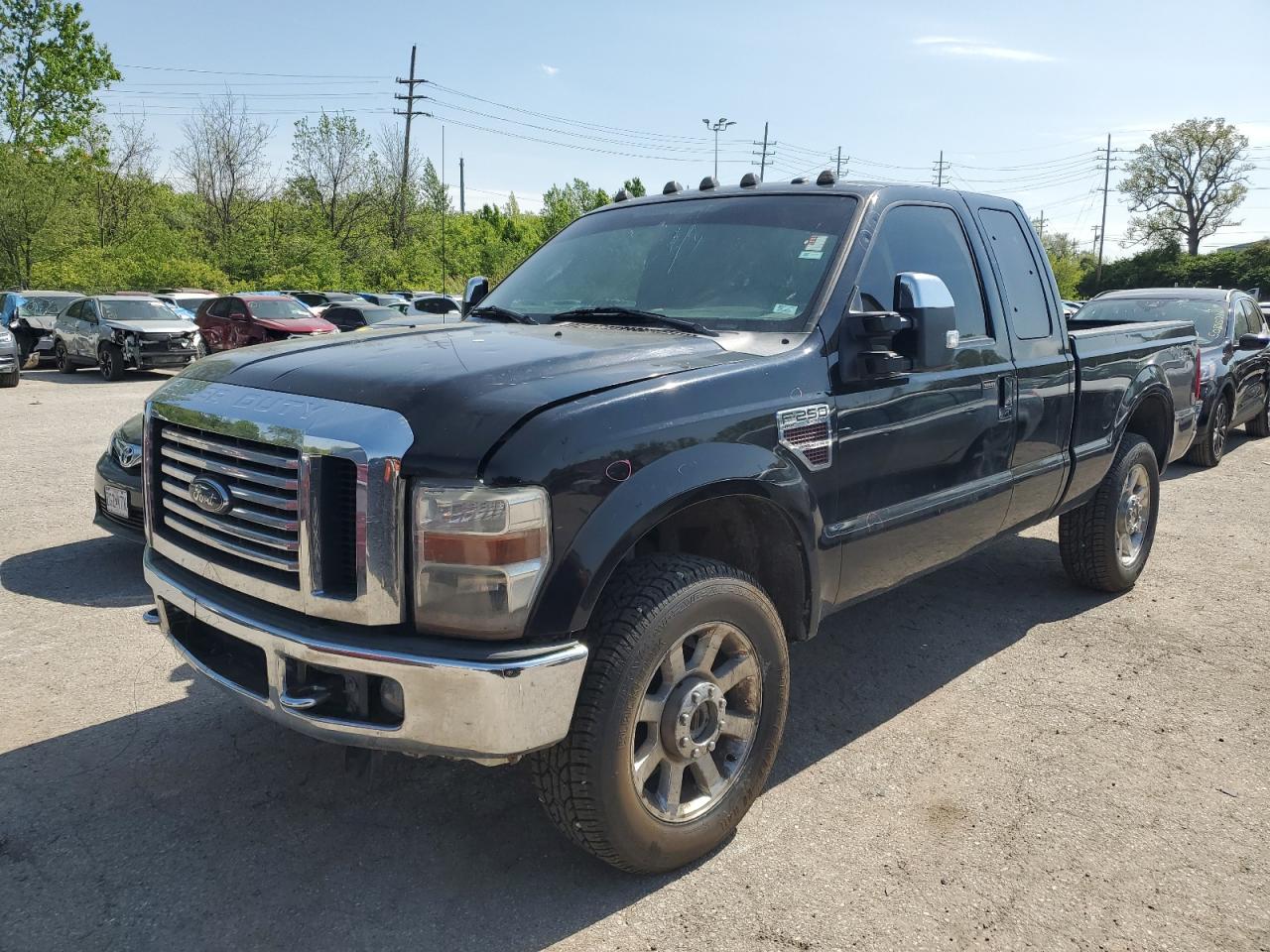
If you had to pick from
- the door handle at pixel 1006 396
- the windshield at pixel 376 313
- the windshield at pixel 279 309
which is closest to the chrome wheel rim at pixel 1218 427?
the door handle at pixel 1006 396

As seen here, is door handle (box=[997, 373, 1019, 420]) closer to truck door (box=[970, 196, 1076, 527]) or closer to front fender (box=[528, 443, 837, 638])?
truck door (box=[970, 196, 1076, 527])

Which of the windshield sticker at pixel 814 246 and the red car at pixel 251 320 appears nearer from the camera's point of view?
the windshield sticker at pixel 814 246

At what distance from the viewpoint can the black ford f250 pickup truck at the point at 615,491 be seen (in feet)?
7.75

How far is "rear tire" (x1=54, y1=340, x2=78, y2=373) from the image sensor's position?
1962 cm

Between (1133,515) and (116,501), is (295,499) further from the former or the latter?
(1133,515)

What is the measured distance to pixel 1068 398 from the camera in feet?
15.1

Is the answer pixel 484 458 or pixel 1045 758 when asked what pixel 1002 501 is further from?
pixel 484 458

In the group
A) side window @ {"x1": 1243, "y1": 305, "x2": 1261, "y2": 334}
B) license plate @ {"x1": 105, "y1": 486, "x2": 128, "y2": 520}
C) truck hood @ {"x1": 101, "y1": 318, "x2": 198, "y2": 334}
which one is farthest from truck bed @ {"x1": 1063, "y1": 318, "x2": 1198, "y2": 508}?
truck hood @ {"x1": 101, "y1": 318, "x2": 198, "y2": 334}

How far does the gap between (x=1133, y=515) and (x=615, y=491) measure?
4.23 meters

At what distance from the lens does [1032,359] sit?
4297 mm

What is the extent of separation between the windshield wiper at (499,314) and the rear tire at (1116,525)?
10.7 ft

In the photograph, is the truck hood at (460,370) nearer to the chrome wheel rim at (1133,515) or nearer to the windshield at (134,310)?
the chrome wheel rim at (1133,515)

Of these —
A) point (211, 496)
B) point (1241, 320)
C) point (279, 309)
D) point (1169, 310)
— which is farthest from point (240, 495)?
point (279, 309)

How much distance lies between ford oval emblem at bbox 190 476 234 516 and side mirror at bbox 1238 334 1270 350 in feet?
34.5
